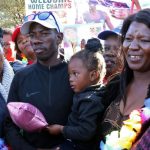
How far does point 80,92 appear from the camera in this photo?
116 inches

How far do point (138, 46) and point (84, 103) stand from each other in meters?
0.65

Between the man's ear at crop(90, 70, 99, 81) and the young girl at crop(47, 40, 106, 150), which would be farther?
the man's ear at crop(90, 70, 99, 81)

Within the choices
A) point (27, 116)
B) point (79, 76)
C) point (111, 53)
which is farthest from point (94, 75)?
point (111, 53)

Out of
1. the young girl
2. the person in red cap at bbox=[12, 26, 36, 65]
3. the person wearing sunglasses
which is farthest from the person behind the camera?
the person in red cap at bbox=[12, 26, 36, 65]

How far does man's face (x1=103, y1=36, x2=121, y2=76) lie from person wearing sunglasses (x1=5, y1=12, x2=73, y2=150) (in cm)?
61

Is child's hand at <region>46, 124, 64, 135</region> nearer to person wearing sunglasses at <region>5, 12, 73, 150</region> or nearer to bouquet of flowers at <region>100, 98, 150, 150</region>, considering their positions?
person wearing sunglasses at <region>5, 12, 73, 150</region>

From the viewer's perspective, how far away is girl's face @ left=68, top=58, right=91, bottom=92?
2969mm

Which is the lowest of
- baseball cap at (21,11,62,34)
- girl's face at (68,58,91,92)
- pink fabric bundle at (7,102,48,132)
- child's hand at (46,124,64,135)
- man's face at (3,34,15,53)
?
child's hand at (46,124,64,135)

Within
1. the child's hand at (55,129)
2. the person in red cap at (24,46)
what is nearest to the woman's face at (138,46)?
the child's hand at (55,129)

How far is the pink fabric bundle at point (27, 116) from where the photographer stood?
297 cm

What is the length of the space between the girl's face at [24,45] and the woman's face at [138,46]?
2454 millimetres

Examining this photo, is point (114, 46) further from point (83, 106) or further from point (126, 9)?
point (126, 9)

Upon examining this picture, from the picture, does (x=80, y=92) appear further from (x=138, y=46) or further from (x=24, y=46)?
(x=24, y=46)

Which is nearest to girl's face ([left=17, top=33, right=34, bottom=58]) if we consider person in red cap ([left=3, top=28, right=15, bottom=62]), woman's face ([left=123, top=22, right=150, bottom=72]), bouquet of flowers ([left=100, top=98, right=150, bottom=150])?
person in red cap ([left=3, top=28, right=15, bottom=62])
